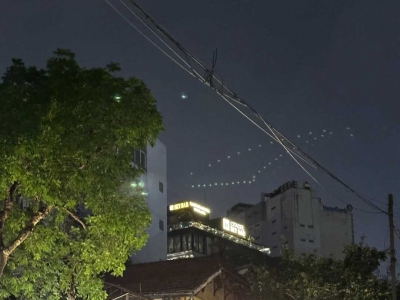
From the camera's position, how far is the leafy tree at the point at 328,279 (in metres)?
25.7

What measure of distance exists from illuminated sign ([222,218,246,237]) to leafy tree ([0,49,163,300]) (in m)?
66.5

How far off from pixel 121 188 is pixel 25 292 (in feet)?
12.6

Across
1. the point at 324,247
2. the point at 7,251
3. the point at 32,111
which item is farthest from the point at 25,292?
the point at 324,247

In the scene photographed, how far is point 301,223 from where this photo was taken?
84.3 metres

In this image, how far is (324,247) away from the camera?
86.6 m

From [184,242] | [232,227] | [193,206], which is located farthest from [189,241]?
[232,227]

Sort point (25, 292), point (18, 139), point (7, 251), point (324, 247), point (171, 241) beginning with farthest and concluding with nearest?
point (324, 247)
point (171, 241)
point (25, 292)
point (7, 251)
point (18, 139)

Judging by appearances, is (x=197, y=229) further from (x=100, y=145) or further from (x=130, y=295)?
(x=100, y=145)

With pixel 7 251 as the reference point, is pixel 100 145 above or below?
above

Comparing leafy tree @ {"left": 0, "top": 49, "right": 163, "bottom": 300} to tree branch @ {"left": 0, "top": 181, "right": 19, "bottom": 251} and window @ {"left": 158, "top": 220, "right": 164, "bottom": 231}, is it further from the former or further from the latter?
window @ {"left": 158, "top": 220, "right": 164, "bottom": 231}

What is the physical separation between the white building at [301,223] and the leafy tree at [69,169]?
6756 cm

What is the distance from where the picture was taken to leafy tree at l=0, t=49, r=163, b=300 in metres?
14.4

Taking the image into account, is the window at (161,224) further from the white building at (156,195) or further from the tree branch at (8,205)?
the tree branch at (8,205)

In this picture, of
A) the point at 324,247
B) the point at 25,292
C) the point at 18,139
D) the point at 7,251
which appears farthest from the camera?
the point at 324,247
